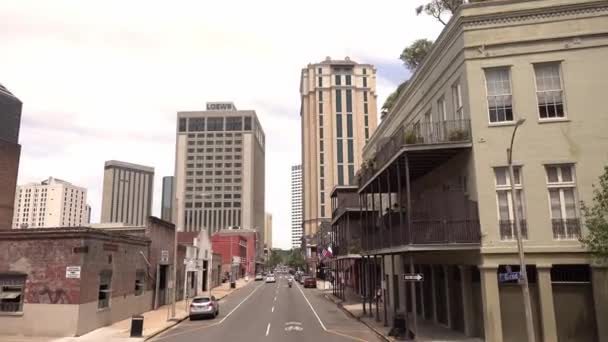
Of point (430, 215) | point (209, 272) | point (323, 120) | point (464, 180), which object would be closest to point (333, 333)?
point (430, 215)

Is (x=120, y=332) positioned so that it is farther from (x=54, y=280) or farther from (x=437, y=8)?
(x=437, y=8)

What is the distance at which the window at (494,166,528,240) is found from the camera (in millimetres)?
19359

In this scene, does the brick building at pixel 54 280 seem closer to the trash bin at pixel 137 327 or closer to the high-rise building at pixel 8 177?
the trash bin at pixel 137 327

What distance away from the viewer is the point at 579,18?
65.0 ft

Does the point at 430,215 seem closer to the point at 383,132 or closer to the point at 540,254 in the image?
the point at 540,254

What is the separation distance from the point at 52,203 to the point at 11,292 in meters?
86.6

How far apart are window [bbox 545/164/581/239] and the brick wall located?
31.4m

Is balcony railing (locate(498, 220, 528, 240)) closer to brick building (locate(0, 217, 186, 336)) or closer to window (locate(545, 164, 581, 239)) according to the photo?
window (locate(545, 164, 581, 239))

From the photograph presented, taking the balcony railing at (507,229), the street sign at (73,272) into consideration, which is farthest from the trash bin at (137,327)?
the balcony railing at (507,229)

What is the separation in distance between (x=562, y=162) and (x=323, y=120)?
117398 mm

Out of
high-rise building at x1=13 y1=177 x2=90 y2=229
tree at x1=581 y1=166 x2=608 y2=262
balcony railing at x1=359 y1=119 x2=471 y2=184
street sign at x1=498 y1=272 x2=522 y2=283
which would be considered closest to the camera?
tree at x1=581 y1=166 x2=608 y2=262

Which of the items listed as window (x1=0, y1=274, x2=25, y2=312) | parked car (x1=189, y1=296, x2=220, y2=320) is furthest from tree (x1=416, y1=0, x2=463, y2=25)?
window (x1=0, y1=274, x2=25, y2=312)

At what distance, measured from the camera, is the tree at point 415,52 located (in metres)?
44.7

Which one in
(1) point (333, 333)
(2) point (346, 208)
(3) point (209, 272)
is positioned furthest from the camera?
(3) point (209, 272)
